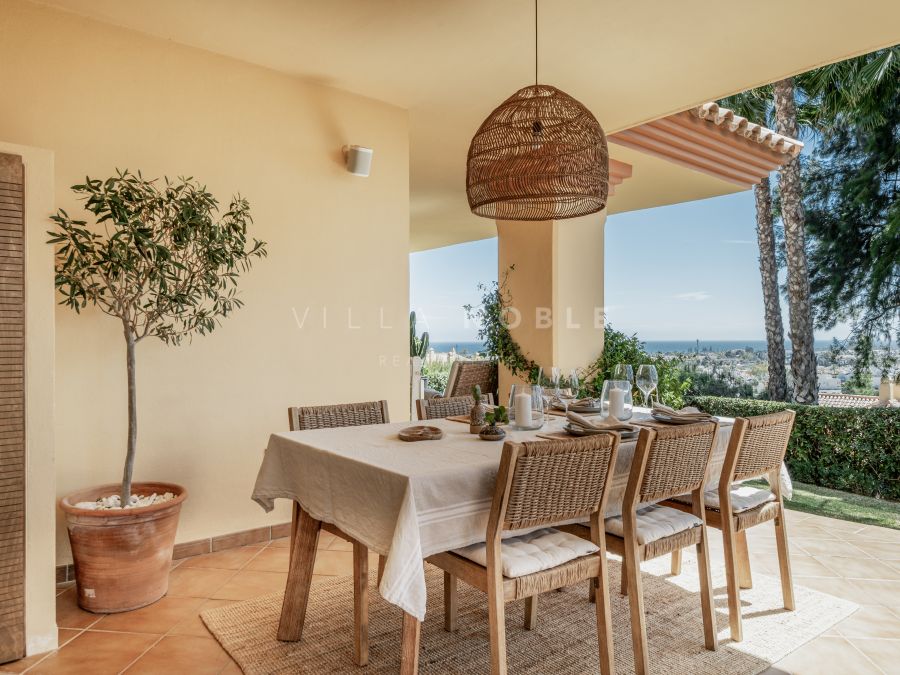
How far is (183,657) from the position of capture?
2.13 meters

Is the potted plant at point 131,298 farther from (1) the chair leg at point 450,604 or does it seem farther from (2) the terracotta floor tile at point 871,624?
(2) the terracotta floor tile at point 871,624

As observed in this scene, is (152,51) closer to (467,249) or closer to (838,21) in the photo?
(838,21)

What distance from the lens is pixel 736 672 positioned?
204cm

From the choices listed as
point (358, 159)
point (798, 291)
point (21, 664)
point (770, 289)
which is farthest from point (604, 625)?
point (770, 289)

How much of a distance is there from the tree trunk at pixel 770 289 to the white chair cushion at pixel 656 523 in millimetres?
6012

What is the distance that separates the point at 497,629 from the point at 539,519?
→ 315 millimetres

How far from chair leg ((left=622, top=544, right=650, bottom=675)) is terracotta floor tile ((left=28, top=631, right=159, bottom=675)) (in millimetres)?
1717

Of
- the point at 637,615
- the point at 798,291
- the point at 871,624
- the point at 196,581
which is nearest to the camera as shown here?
the point at 637,615

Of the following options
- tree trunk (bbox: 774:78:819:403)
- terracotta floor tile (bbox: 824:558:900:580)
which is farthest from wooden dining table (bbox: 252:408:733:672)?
tree trunk (bbox: 774:78:819:403)

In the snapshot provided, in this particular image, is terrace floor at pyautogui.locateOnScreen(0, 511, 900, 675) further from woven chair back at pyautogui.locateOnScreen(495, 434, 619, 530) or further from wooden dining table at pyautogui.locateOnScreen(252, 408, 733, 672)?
woven chair back at pyautogui.locateOnScreen(495, 434, 619, 530)

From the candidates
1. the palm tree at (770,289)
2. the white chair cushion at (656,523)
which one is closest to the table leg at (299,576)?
the white chair cushion at (656,523)

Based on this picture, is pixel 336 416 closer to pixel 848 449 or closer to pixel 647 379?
pixel 647 379

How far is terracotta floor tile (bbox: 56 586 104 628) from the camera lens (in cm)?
238

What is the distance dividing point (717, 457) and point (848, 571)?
4.06 feet
